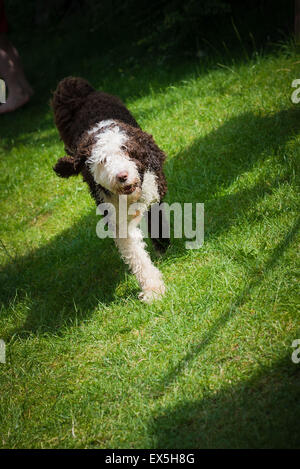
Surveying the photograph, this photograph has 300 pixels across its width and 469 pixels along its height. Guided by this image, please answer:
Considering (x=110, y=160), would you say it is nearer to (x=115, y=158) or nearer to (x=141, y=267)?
(x=115, y=158)

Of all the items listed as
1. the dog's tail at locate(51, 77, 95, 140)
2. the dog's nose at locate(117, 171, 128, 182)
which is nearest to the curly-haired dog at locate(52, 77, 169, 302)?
the dog's nose at locate(117, 171, 128, 182)

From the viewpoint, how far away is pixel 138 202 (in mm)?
3074

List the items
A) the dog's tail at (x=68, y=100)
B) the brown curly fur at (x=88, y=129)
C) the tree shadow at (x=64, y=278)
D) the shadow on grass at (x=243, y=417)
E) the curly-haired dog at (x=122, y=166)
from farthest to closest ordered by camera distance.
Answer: the dog's tail at (x=68, y=100)
the tree shadow at (x=64, y=278)
the brown curly fur at (x=88, y=129)
the curly-haired dog at (x=122, y=166)
the shadow on grass at (x=243, y=417)

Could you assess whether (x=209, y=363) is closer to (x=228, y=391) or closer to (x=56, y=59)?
(x=228, y=391)

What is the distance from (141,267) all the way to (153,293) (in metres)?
0.22

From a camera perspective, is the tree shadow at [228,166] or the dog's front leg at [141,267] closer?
the dog's front leg at [141,267]

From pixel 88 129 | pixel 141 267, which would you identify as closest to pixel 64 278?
pixel 141 267

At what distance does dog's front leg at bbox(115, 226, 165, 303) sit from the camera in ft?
9.97

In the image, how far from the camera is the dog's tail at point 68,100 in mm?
3791

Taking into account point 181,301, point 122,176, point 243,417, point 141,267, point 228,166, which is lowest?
point 243,417

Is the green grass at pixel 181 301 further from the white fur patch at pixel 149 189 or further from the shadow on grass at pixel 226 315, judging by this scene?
the white fur patch at pixel 149 189

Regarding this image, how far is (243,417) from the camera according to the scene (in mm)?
2082

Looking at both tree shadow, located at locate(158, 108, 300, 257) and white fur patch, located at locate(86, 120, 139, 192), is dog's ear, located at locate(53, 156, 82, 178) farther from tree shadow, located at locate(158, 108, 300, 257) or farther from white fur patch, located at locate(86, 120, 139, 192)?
tree shadow, located at locate(158, 108, 300, 257)

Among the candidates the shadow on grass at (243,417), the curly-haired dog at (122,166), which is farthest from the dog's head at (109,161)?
the shadow on grass at (243,417)
